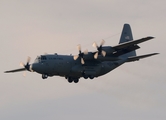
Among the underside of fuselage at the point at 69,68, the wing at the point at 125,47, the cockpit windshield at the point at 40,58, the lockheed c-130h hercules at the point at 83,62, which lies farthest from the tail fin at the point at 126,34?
the cockpit windshield at the point at 40,58

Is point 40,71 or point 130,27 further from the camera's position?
point 130,27

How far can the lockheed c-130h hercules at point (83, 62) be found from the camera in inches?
1796

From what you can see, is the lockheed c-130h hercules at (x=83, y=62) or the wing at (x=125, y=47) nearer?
the wing at (x=125, y=47)

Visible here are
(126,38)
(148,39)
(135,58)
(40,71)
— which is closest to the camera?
(148,39)

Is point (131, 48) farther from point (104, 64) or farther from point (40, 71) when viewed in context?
point (40, 71)

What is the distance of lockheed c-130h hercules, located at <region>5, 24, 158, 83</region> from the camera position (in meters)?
45.6

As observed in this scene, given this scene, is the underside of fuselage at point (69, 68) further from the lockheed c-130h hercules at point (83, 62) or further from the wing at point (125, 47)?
the wing at point (125, 47)

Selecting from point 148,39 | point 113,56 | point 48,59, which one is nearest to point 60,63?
point 48,59

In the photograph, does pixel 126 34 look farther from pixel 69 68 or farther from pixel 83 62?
pixel 69 68

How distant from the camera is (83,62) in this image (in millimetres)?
47094

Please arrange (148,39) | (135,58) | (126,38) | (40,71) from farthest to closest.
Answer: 1. (126,38)
2. (135,58)
3. (40,71)
4. (148,39)

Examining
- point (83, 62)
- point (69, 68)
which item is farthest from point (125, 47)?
point (69, 68)

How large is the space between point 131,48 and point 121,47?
1049mm

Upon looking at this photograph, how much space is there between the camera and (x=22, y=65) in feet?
162
